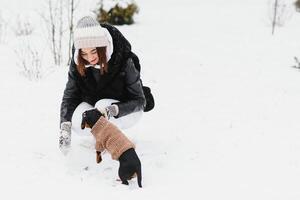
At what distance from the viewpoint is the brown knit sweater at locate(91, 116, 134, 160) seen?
11.6ft

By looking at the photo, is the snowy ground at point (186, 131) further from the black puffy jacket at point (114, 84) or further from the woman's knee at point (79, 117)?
the black puffy jacket at point (114, 84)

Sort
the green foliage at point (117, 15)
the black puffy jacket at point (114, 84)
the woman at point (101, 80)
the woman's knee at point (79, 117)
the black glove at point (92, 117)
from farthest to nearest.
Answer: the green foliage at point (117, 15)
the woman's knee at point (79, 117)
the black puffy jacket at point (114, 84)
the woman at point (101, 80)
the black glove at point (92, 117)

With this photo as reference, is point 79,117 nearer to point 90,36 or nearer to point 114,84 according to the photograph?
point 114,84

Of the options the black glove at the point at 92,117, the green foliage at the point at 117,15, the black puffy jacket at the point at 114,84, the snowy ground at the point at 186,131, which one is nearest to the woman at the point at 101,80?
the black puffy jacket at the point at 114,84

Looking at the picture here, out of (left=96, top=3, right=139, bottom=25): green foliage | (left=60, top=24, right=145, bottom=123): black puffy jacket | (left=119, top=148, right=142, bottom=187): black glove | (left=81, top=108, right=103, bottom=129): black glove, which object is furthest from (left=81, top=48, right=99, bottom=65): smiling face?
(left=96, top=3, right=139, bottom=25): green foliage

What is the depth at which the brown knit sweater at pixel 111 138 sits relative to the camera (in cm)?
354

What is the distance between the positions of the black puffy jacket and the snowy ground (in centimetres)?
42

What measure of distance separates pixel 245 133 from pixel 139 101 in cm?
119

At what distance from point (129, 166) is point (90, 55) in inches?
Answer: 34.1

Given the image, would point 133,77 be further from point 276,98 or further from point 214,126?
point 276,98

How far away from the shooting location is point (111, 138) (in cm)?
358

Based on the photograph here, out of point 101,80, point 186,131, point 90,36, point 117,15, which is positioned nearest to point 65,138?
point 101,80

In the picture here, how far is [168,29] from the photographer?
10305mm

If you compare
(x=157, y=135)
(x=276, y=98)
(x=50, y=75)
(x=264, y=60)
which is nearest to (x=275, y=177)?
(x=157, y=135)
